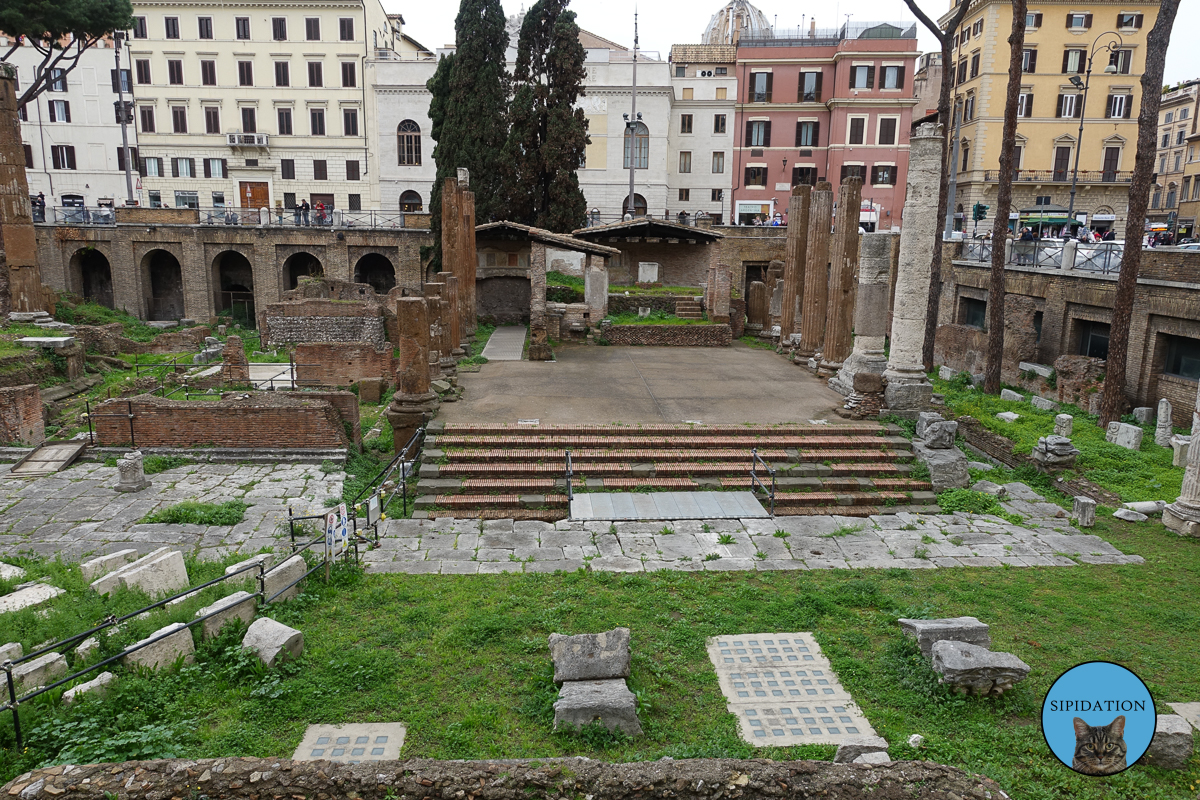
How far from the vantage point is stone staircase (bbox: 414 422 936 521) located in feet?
42.7

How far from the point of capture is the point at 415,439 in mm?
14516

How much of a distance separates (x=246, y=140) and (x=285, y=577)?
42.0 metres

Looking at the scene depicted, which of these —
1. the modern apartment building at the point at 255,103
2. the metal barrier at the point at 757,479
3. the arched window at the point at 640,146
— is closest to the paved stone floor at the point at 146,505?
the metal barrier at the point at 757,479

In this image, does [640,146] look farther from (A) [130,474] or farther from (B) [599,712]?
(B) [599,712]

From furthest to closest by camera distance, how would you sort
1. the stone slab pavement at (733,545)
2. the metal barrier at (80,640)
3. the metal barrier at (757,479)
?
the metal barrier at (757,479), the stone slab pavement at (733,545), the metal barrier at (80,640)

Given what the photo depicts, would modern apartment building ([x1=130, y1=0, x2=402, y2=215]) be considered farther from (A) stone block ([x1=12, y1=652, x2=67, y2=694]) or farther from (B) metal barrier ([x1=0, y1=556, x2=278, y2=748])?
(A) stone block ([x1=12, y1=652, x2=67, y2=694])

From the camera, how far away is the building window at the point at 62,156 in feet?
151

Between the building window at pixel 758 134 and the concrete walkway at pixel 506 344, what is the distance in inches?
938

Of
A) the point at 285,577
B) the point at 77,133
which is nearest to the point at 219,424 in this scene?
the point at 285,577

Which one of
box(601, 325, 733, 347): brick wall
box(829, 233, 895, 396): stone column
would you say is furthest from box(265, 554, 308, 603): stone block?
box(601, 325, 733, 347): brick wall

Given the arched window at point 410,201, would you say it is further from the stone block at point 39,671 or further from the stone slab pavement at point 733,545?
the stone block at point 39,671

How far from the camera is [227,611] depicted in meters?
8.35

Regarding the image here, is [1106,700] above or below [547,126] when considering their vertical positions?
below

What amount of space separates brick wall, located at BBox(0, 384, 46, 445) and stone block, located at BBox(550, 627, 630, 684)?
12.9 m
